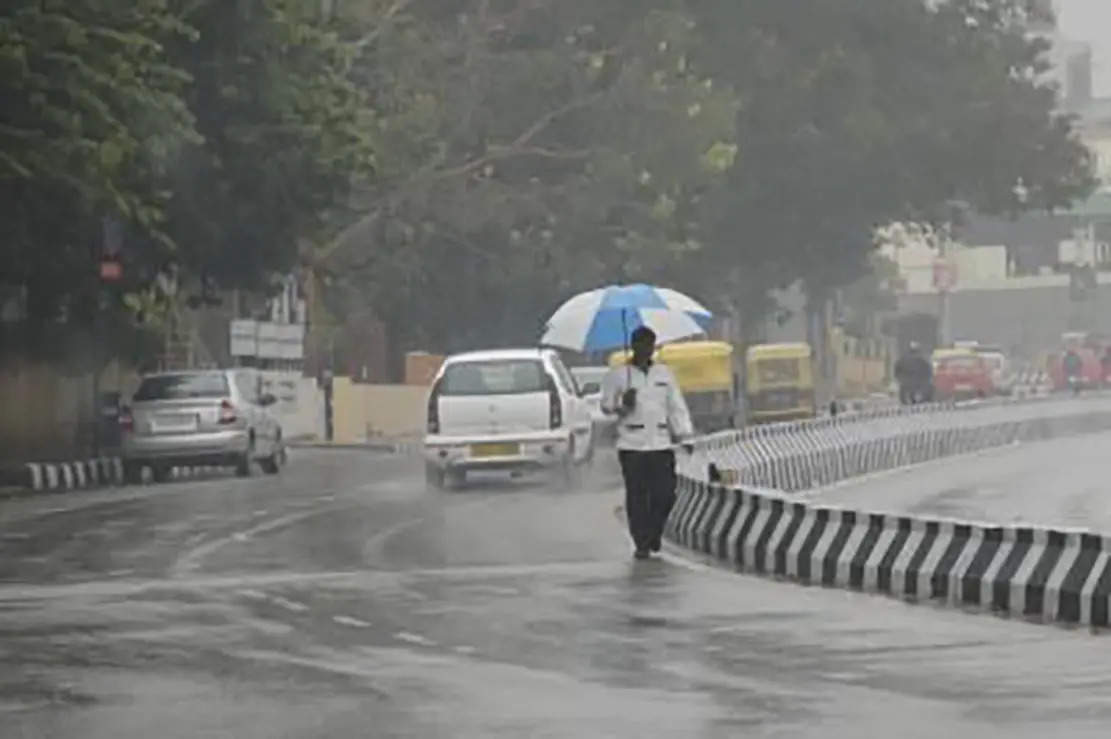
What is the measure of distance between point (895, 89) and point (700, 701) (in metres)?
70.2

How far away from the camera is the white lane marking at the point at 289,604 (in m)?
20.7

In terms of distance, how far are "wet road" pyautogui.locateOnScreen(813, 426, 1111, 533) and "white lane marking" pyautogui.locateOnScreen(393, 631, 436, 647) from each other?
12.5 meters

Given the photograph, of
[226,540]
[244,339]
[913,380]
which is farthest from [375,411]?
[226,540]

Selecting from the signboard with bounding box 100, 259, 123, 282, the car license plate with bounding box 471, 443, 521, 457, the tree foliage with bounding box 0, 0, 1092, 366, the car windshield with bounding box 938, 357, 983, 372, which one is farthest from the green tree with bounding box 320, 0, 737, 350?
the car license plate with bounding box 471, 443, 521, 457

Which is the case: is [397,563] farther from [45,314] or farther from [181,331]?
[181,331]

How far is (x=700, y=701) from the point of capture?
1468cm

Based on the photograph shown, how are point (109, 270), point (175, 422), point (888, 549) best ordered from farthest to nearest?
point (109, 270), point (175, 422), point (888, 549)

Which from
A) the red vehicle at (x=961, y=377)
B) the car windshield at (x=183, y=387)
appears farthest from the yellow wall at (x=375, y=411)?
the car windshield at (x=183, y=387)

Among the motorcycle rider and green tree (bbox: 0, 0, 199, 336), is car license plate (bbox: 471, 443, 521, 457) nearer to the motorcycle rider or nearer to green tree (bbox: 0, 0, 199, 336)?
green tree (bbox: 0, 0, 199, 336)

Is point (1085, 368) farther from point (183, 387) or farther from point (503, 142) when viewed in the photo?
point (183, 387)

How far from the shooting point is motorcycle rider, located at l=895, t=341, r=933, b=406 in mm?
66875

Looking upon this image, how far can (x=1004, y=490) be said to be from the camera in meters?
39.3

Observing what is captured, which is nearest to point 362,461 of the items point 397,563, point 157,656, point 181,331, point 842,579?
point 181,331

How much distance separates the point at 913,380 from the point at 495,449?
28.9m
